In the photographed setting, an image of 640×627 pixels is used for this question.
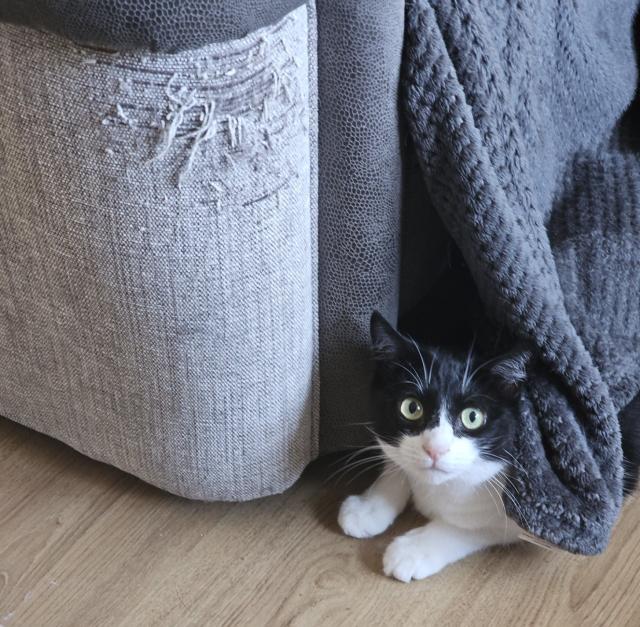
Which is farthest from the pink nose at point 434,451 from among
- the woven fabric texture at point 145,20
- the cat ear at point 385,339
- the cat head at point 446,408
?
the woven fabric texture at point 145,20

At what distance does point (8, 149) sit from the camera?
2.86 ft

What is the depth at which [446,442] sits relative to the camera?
96 centimetres

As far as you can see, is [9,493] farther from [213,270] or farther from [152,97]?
[152,97]

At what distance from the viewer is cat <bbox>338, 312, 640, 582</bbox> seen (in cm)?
97

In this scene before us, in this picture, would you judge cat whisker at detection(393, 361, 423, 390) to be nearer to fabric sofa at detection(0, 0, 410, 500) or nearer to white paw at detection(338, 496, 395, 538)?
fabric sofa at detection(0, 0, 410, 500)

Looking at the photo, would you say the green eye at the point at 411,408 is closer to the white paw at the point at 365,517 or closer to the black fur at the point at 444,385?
the black fur at the point at 444,385

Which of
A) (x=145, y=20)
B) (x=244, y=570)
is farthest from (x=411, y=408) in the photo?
(x=145, y=20)

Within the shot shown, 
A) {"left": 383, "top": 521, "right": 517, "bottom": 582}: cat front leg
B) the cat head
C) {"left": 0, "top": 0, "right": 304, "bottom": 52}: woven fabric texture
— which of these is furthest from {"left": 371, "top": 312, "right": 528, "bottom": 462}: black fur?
{"left": 0, "top": 0, "right": 304, "bottom": 52}: woven fabric texture

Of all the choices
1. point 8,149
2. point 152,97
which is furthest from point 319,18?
point 8,149

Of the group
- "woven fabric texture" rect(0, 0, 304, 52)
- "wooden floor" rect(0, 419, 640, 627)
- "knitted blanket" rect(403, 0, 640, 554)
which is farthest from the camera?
"wooden floor" rect(0, 419, 640, 627)

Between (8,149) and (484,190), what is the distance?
46 centimetres

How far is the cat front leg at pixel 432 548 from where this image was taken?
40.8 inches

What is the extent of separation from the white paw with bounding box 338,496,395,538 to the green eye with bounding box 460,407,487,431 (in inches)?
7.3

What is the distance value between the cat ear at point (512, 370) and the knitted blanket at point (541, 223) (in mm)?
18
